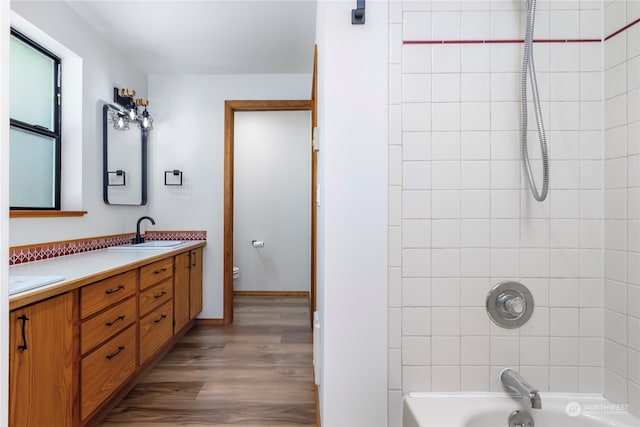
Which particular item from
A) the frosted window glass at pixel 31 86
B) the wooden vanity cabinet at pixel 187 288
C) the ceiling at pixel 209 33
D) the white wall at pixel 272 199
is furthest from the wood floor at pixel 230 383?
the ceiling at pixel 209 33

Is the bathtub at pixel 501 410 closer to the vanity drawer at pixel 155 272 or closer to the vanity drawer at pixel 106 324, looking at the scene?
the vanity drawer at pixel 106 324

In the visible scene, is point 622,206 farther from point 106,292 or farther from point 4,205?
point 106,292

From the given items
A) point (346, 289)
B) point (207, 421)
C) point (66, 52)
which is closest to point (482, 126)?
point (346, 289)

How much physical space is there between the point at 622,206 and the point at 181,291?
281cm

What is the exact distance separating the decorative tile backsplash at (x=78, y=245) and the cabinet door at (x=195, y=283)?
26 centimetres

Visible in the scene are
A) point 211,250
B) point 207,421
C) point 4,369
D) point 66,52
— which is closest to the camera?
point 4,369

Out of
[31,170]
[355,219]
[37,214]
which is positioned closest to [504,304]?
[355,219]

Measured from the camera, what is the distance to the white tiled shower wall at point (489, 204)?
3.68ft

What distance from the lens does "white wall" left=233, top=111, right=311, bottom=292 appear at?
14.8ft

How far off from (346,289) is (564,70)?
3.42 feet

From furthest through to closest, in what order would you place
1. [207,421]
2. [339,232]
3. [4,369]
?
1. [207,421]
2. [339,232]
3. [4,369]

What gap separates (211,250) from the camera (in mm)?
3348

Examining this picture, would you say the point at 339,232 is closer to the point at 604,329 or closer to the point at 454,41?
the point at 454,41

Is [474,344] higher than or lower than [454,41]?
lower
